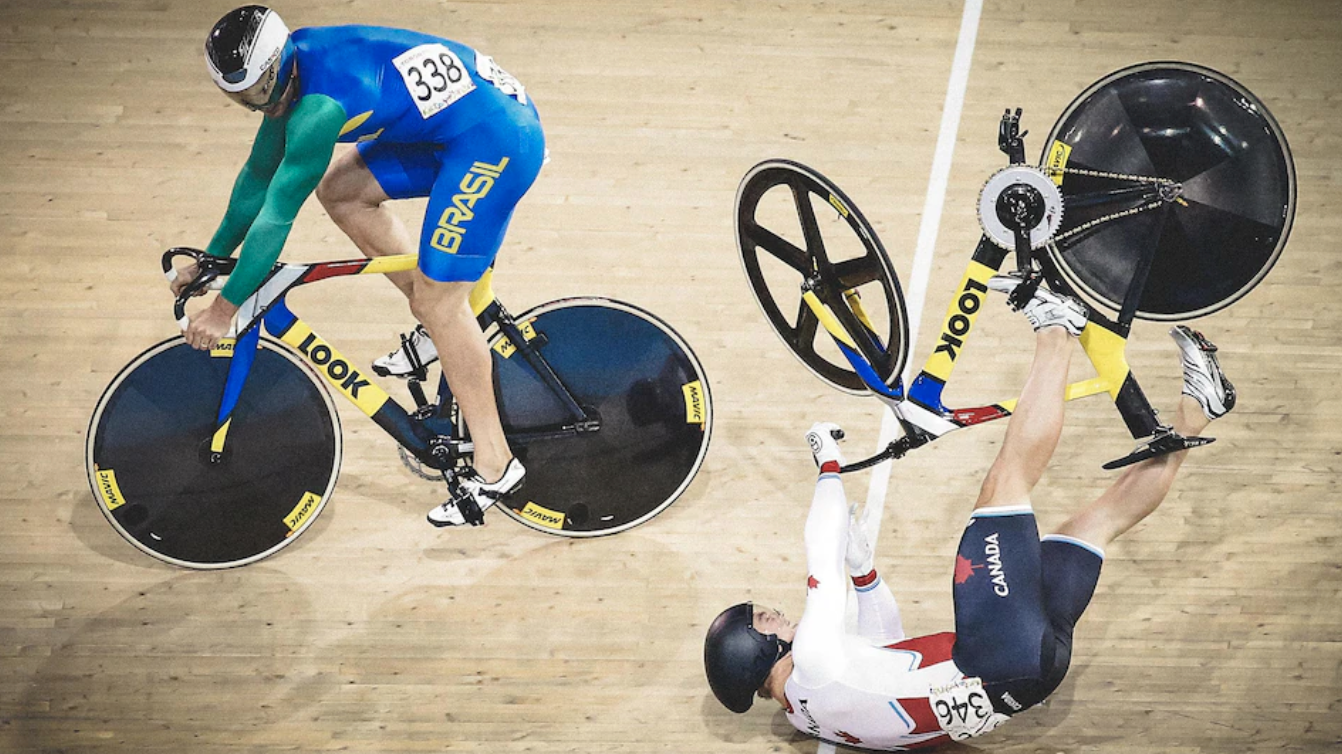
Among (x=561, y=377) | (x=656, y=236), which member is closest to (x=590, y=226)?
(x=656, y=236)

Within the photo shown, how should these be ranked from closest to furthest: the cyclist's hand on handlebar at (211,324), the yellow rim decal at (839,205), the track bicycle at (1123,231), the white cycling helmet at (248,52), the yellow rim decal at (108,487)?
the white cycling helmet at (248,52), the cyclist's hand on handlebar at (211,324), the yellow rim decal at (839,205), the track bicycle at (1123,231), the yellow rim decal at (108,487)

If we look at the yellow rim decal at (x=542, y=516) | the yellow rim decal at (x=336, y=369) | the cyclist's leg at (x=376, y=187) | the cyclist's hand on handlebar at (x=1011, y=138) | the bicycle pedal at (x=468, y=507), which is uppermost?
the cyclist's hand on handlebar at (x=1011, y=138)

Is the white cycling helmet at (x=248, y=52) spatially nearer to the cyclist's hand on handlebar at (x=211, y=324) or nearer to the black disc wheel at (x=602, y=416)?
the cyclist's hand on handlebar at (x=211, y=324)

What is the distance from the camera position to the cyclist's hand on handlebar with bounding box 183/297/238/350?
377cm

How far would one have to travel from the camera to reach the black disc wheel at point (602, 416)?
444 cm

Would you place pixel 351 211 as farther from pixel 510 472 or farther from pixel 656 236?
pixel 656 236

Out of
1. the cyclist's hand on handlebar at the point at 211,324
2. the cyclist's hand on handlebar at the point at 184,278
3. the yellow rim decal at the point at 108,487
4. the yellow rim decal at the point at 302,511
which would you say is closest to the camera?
the cyclist's hand on handlebar at the point at 211,324

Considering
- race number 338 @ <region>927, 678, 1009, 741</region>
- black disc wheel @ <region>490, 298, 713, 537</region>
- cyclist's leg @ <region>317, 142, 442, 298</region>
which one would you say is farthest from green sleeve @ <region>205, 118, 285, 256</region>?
race number 338 @ <region>927, 678, 1009, 741</region>

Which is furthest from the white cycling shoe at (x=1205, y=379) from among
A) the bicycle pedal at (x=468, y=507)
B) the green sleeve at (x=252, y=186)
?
the green sleeve at (x=252, y=186)

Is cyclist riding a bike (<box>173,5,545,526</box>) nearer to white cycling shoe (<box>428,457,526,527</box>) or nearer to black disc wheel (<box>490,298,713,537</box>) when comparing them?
white cycling shoe (<box>428,457,526,527</box>)

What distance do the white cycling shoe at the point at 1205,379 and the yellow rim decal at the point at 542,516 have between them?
2.13 m

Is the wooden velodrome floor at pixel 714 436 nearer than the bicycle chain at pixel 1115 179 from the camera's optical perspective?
No

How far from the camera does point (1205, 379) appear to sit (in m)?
4.23

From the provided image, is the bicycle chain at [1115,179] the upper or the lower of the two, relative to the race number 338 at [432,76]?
upper
